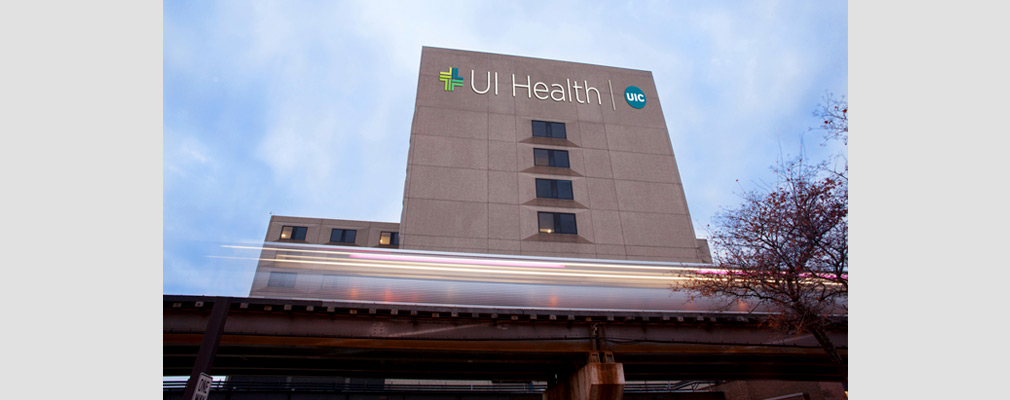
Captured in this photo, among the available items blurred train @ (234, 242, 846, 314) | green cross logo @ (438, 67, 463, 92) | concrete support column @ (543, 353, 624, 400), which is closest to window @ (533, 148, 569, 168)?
green cross logo @ (438, 67, 463, 92)

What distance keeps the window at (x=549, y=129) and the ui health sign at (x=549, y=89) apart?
253cm

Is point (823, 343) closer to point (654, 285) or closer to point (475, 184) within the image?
point (654, 285)

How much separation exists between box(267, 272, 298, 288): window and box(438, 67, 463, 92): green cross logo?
22200mm

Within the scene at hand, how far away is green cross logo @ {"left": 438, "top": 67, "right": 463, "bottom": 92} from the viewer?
36.6 metres

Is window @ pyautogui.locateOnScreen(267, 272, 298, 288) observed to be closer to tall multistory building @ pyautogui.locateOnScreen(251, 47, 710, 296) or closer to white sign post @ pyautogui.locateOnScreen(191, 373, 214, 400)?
white sign post @ pyautogui.locateOnScreen(191, 373, 214, 400)

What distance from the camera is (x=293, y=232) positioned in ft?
191

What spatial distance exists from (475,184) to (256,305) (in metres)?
18.4

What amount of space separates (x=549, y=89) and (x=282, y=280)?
2691 centimetres

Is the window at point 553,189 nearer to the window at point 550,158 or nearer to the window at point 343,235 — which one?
the window at point 550,158

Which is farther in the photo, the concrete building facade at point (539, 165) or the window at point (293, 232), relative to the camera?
the window at point (293, 232)

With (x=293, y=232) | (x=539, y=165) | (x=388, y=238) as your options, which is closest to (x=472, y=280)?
(x=539, y=165)

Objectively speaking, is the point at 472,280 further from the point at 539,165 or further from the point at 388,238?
the point at 388,238

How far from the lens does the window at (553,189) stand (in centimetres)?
3316

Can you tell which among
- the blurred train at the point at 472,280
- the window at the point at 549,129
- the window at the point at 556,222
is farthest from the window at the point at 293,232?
the blurred train at the point at 472,280
